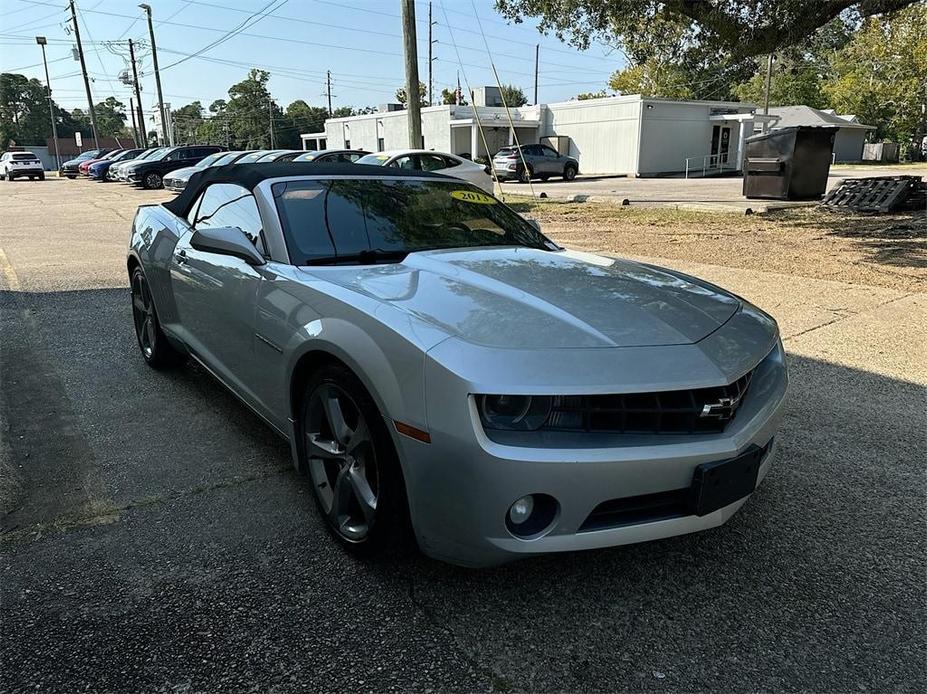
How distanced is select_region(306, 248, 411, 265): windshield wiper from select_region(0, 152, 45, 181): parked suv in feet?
146

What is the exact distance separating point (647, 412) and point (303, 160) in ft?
45.3

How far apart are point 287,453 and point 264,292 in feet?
3.18

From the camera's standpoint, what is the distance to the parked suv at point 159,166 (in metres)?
27.3

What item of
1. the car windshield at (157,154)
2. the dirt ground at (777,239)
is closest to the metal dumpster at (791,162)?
the dirt ground at (777,239)

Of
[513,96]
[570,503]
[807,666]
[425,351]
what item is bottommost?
[807,666]

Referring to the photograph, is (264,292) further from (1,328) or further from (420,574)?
(1,328)

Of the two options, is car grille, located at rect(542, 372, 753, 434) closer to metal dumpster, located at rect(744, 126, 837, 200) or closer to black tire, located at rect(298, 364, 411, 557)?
black tire, located at rect(298, 364, 411, 557)

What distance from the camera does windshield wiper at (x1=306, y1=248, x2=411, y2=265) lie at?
3037 mm

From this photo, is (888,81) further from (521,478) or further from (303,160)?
(521,478)

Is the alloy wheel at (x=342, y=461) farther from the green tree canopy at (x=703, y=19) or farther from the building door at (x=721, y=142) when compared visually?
the building door at (x=721, y=142)

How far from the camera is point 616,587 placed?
244 centimetres

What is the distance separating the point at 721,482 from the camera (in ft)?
7.07

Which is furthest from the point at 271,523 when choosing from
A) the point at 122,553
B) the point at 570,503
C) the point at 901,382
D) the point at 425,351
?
the point at 901,382

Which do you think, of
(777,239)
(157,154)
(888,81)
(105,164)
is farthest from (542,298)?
(888,81)
